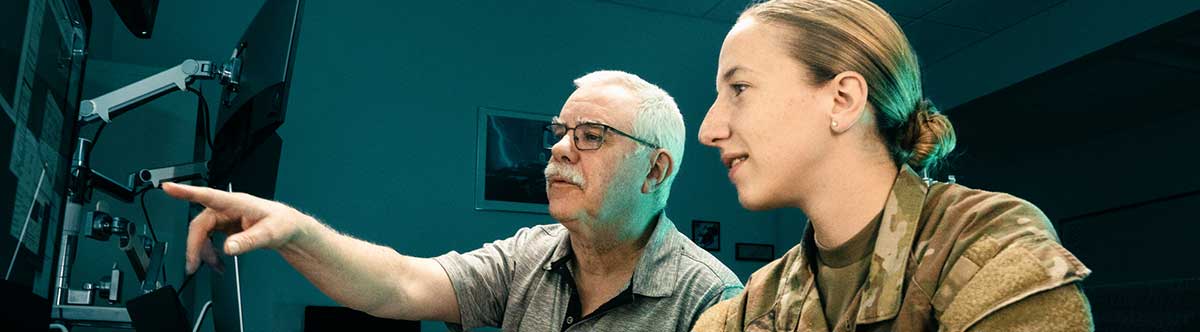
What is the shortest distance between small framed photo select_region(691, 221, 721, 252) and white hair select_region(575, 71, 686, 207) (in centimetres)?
216

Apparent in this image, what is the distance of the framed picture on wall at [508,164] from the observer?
12.4ft

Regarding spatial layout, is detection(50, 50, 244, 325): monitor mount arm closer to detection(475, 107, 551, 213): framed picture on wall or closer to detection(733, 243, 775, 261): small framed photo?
detection(475, 107, 551, 213): framed picture on wall

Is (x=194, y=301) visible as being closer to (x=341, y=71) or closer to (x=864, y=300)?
(x=341, y=71)

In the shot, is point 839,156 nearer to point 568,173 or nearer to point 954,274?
point 954,274

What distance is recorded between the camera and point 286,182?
3.51 meters

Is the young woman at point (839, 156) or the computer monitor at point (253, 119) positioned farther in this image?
the computer monitor at point (253, 119)

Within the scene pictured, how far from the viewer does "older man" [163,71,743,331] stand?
5.51 ft

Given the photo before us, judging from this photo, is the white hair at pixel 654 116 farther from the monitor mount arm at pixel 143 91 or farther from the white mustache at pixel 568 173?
the monitor mount arm at pixel 143 91

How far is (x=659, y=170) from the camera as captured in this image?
1940mm

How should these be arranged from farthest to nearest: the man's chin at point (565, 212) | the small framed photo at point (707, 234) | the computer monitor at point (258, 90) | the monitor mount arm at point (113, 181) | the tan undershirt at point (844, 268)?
the small framed photo at point (707, 234) → the monitor mount arm at point (113, 181) → the man's chin at point (565, 212) → the computer monitor at point (258, 90) → the tan undershirt at point (844, 268)

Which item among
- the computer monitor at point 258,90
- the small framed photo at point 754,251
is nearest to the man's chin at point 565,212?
the computer monitor at point 258,90

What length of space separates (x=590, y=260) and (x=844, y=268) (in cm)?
76

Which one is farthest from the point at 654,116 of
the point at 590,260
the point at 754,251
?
the point at 754,251

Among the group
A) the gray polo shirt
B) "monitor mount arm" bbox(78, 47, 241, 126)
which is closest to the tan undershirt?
the gray polo shirt
